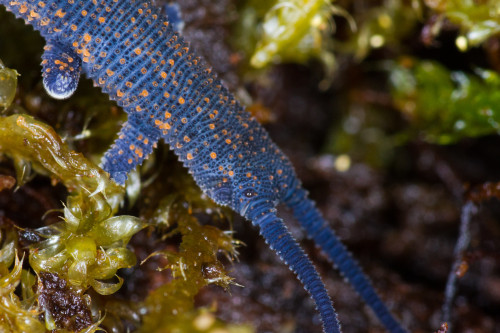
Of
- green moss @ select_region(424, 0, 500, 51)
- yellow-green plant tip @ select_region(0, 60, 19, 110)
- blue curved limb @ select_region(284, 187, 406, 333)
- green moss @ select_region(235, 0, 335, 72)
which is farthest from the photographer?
green moss @ select_region(235, 0, 335, 72)

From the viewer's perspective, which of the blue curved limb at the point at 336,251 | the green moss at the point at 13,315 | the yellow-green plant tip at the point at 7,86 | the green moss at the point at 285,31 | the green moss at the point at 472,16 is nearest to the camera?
the green moss at the point at 13,315

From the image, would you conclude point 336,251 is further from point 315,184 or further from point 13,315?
point 13,315

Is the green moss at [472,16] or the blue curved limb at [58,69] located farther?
the green moss at [472,16]

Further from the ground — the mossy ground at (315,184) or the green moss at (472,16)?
the green moss at (472,16)

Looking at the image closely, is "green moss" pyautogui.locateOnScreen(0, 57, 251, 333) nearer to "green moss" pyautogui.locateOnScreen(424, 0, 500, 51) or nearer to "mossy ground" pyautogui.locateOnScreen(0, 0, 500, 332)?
"mossy ground" pyautogui.locateOnScreen(0, 0, 500, 332)

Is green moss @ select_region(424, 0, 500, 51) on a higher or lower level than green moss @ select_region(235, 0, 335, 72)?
higher

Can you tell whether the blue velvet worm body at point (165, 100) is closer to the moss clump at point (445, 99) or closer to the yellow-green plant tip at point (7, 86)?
the yellow-green plant tip at point (7, 86)

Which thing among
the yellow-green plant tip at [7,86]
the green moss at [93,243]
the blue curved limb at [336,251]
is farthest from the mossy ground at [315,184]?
the blue curved limb at [336,251]

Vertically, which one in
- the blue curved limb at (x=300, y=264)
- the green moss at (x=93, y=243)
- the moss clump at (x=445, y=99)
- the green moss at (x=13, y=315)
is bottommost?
the green moss at (x=13, y=315)

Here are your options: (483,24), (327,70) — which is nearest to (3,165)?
(327,70)

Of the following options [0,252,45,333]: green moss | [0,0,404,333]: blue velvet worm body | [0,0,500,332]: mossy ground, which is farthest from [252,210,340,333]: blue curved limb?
[0,252,45,333]: green moss
